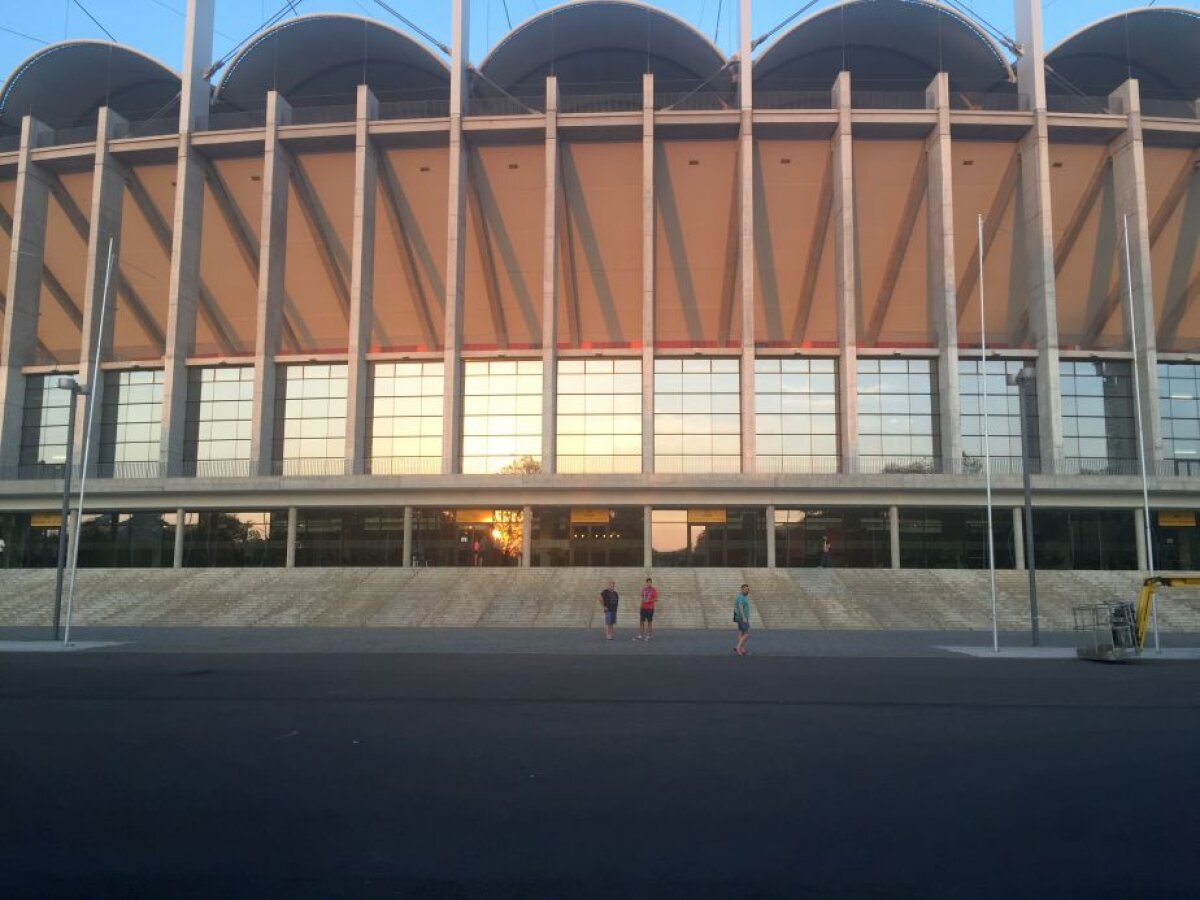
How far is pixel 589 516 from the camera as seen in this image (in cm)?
3591

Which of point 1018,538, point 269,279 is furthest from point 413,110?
point 1018,538

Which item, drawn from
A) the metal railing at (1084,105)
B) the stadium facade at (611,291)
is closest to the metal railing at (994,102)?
the stadium facade at (611,291)

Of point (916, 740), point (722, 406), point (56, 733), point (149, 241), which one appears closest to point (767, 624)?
point (722, 406)

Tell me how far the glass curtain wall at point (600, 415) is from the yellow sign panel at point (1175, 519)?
20.6 m

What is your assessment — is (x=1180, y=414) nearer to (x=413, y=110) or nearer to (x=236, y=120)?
(x=413, y=110)

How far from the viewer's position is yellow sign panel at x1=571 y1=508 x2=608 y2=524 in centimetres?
3584

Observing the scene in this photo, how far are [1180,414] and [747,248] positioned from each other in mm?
21147

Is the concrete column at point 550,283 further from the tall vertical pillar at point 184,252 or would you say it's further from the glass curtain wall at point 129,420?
the glass curtain wall at point 129,420

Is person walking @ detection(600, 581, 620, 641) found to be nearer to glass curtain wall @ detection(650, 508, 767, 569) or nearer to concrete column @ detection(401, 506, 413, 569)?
glass curtain wall @ detection(650, 508, 767, 569)

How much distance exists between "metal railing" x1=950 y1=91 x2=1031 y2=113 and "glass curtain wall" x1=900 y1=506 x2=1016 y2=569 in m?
16.8

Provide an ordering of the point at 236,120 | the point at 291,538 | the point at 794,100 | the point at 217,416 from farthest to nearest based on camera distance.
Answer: the point at 217,416 → the point at 236,120 → the point at 794,100 → the point at 291,538

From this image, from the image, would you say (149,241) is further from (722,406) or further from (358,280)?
(722,406)

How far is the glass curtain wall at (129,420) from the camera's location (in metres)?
42.6

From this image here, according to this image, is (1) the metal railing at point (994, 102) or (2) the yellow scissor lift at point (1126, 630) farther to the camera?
(1) the metal railing at point (994, 102)
